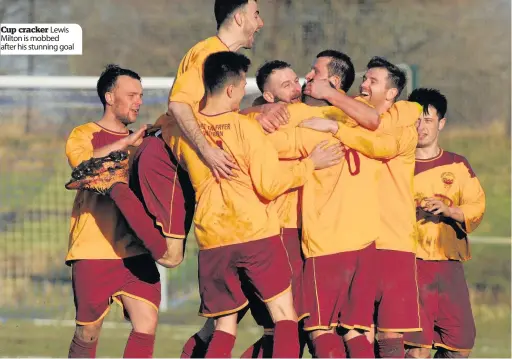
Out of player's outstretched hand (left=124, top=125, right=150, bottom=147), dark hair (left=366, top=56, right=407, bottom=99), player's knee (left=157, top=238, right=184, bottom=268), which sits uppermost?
dark hair (left=366, top=56, right=407, bottom=99)

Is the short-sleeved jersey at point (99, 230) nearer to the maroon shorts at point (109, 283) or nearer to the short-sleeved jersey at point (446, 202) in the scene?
the maroon shorts at point (109, 283)

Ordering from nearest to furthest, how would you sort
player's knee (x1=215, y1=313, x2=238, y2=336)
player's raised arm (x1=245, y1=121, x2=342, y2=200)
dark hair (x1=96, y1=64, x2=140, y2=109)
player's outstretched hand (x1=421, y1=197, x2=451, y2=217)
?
player's raised arm (x1=245, y1=121, x2=342, y2=200) → player's knee (x1=215, y1=313, x2=238, y2=336) → player's outstretched hand (x1=421, y1=197, x2=451, y2=217) → dark hair (x1=96, y1=64, x2=140, y2=109)

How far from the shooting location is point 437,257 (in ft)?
27.8

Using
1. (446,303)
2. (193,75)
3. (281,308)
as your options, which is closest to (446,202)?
(446,303)

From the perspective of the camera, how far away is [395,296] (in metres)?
7.69

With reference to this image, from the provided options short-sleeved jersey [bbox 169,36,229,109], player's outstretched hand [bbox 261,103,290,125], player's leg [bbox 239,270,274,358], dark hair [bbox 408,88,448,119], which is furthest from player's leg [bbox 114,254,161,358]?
dark hair [bbox 408,88,448,119]

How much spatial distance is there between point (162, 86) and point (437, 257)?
3.62m

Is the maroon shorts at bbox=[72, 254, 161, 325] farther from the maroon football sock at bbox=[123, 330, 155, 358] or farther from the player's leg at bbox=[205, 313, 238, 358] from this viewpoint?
the player's leg at bbox=[205, 313, 238, 358]

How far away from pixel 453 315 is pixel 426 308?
20 centimetres

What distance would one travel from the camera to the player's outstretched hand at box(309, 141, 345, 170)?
746 centimetres

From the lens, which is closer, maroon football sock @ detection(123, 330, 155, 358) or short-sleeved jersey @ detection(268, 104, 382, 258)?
short-sleeved jersey @ detection(268, 104, 382, 258)

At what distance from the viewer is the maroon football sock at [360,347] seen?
7.59 m

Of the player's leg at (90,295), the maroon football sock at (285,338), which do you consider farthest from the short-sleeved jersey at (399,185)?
the player's leg at (90,295)

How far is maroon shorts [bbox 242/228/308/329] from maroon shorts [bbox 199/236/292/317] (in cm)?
14
